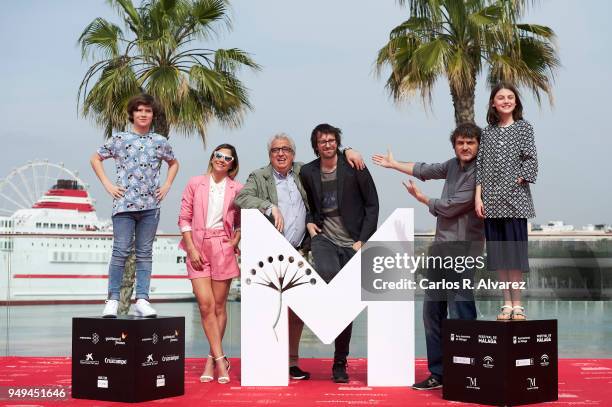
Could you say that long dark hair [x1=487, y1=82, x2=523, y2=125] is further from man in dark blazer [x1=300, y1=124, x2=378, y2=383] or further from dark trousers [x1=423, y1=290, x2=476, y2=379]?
dark trousers [x1=423, y1=290, x2=476, y2=379]

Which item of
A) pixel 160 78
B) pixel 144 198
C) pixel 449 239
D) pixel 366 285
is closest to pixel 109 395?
pixel 144 198

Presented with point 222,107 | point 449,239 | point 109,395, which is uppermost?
point 222,107

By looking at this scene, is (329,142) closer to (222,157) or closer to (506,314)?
(222,157)

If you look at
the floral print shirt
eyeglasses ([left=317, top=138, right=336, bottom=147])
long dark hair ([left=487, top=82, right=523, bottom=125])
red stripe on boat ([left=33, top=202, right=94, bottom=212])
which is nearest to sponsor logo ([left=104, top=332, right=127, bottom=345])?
the floral print shirt

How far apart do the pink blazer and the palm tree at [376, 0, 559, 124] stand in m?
6.94

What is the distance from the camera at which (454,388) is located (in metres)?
4.60

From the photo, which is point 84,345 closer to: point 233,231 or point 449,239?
point 233,231

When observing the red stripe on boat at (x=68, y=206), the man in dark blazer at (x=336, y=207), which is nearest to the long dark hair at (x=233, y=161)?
the man in dark blazer at (x=336, y=207)

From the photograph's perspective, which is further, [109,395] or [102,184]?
[102,184]

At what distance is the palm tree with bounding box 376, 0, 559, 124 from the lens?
1189 cm

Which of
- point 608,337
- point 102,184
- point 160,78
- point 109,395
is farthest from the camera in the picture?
point 160,78

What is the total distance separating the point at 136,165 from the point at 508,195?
223cm

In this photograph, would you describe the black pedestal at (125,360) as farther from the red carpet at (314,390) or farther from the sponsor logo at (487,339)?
the sponsor logo at (487,339)

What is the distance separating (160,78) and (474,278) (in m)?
8.89
